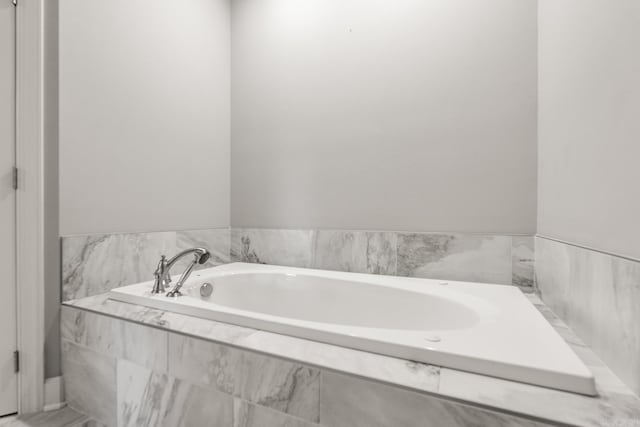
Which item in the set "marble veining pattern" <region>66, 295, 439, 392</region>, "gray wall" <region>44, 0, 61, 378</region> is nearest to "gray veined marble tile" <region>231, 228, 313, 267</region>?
"marble veining pattern" <region>66, 295, 439, 392</region>

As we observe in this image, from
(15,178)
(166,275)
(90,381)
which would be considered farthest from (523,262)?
(15,178)

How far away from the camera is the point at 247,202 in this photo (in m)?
2.14

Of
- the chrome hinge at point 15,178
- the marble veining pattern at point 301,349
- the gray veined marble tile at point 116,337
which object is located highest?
the chrome hinge at point 15,178

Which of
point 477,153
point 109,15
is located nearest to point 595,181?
point 477,153

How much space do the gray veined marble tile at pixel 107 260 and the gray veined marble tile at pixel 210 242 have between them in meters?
0.10

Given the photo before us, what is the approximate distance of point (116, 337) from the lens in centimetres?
109

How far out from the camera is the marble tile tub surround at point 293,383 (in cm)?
57

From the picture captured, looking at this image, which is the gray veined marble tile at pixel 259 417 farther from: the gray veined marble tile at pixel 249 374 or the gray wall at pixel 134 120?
the gray wall at pixel 134 120

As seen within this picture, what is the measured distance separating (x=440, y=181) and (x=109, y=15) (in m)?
1.88

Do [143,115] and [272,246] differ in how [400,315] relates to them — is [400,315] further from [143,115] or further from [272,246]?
[143,115]

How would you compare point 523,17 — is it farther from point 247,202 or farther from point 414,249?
point 247,202

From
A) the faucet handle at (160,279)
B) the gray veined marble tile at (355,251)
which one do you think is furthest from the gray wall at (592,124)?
the faucet handle at (160,279)

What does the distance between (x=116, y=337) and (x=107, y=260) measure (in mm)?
517

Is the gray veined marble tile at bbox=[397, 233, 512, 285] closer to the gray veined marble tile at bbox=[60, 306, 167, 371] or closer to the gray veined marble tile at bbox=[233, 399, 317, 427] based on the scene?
the gray veined marble tile at bbox=[233, 399, 317, 427]
